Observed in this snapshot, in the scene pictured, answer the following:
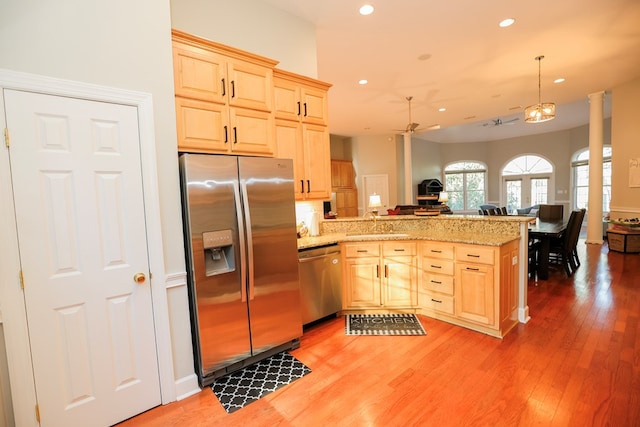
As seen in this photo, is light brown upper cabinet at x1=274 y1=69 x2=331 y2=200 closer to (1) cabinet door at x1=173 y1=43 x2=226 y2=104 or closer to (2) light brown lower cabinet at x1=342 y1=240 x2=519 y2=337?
(1) cabinet door at x1=173 y1=43 x2=226 y2=104

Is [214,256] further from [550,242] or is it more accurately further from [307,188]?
[550,242]

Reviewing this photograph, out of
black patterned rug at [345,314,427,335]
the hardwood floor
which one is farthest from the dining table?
black patterned rug at [345,314,427,335]

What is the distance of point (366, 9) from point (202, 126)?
2.28m

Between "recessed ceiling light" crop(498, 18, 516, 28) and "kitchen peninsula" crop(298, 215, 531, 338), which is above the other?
"recessed ceiling light" crop(498, 18, 516, 28)

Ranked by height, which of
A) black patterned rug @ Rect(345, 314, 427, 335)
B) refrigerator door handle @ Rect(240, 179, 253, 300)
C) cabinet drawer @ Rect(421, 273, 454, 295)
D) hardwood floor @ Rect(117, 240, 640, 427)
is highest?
refrigerator door handle @ Rect(240, 179, 253, 300)

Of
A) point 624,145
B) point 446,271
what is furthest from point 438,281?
point 624,145

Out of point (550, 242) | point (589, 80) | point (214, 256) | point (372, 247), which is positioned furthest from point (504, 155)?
point (214, 256)

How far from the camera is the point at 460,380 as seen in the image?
2.26m

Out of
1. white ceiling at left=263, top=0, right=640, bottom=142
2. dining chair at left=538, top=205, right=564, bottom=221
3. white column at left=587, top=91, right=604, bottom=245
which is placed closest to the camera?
white ceiling at left=263, top=0, right=640, bottom=142

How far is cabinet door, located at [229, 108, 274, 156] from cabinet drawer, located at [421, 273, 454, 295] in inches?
86.9

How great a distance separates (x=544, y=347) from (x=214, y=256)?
3048 mm

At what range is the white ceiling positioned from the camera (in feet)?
10.9

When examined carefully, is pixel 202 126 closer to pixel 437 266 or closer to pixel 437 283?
pixel 437 266

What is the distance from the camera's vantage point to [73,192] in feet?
5.88
